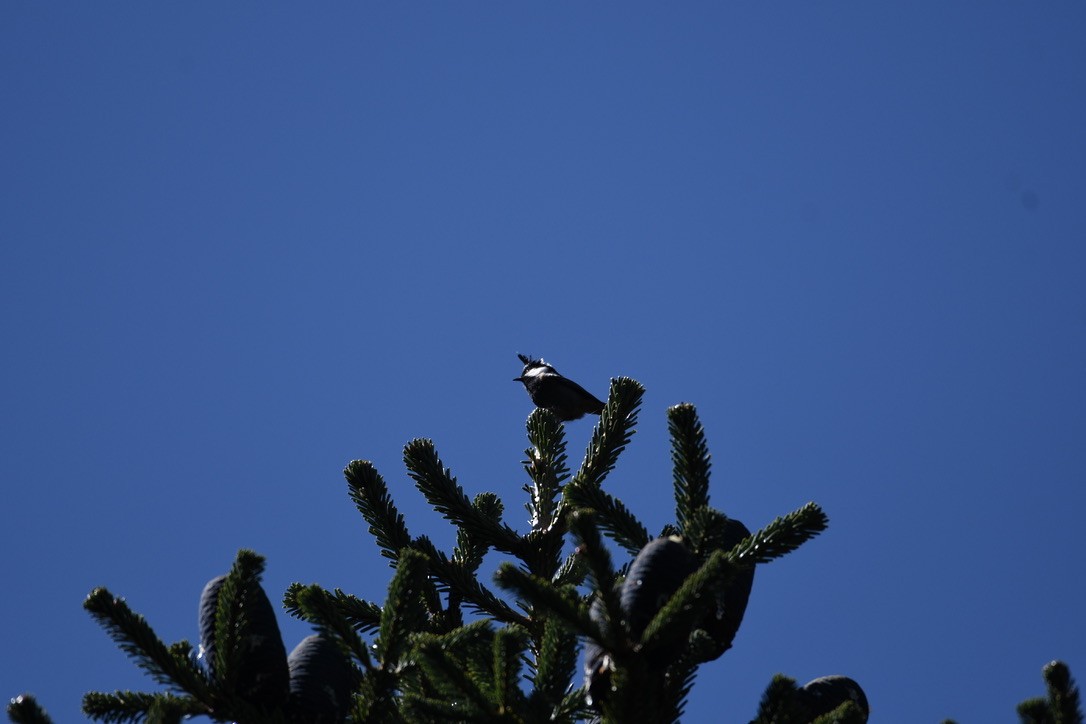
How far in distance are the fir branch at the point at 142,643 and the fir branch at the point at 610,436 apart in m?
2.14

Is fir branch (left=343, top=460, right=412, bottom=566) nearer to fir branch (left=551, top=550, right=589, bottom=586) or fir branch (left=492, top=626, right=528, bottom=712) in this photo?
fir branch (left=551, top=550, right=589, bottom=586)

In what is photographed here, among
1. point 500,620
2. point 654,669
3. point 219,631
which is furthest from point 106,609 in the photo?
point 500,620

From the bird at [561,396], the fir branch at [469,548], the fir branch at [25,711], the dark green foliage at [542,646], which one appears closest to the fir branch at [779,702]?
the dark green foliage at [542,646]

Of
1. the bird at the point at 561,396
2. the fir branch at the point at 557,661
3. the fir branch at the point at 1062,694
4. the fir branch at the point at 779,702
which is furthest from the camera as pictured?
the bird at the point at 561,396

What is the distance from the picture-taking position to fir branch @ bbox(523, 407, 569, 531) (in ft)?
15.6

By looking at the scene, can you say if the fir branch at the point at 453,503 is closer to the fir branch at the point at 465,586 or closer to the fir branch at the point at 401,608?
the fir branch at the point at 465,586

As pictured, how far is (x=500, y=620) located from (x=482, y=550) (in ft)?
1.30

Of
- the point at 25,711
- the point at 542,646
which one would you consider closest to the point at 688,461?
the point at 542,646

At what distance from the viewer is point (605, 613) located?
7.73ft

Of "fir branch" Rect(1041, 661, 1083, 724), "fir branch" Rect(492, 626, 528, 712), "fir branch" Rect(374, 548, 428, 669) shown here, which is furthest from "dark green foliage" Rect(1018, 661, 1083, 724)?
"fir branch" Rect(374, 548, 428, 669)

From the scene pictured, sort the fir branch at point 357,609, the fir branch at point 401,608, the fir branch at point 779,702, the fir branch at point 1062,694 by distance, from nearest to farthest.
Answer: the fir branch at point 1062,694 → the fir branch at point 779,702 → the fir branch at point 401,608 → the fir branch at point 357,609

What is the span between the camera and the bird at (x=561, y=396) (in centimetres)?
585

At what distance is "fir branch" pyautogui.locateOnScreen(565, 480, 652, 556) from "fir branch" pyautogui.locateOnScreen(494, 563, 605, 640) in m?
0.85

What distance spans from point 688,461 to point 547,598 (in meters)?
0.96
